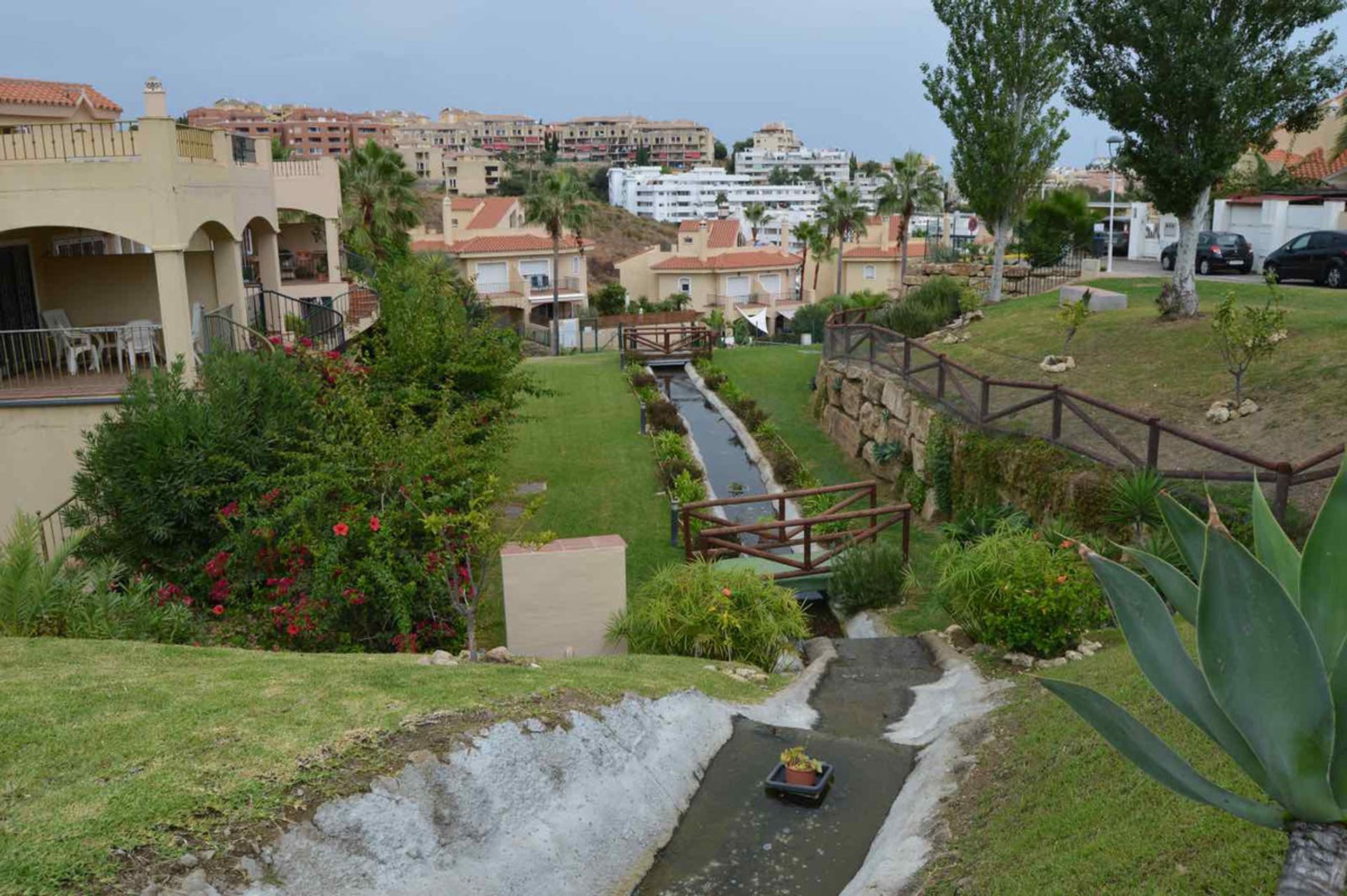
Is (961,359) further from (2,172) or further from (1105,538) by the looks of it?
(2,172)

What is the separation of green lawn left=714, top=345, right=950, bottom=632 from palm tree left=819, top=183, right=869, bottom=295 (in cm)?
2844

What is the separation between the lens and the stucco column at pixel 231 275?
18.9 metres

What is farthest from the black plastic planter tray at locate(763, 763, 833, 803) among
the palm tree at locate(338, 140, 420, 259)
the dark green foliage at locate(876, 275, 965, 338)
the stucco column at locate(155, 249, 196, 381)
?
the palm tree at locate(338, 140, 420, 259)

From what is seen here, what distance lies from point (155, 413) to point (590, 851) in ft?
28.4

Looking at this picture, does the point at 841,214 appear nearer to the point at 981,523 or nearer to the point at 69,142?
the point at 981,523

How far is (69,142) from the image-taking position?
1488 cm

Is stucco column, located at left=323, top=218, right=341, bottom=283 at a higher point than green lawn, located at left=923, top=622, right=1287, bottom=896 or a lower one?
higher

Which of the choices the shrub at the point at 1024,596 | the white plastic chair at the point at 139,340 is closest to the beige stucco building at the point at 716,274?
the white plastic chair at the point at 139,340

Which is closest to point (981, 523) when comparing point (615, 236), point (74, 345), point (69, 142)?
point (69, 142)

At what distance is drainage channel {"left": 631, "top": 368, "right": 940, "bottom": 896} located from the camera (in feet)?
21.5

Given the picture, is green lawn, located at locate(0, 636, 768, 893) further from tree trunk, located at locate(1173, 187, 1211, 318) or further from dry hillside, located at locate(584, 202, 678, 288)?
dry hillside, located at locate(584, 202, 678, 288)

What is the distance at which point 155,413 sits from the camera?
41.1 feet

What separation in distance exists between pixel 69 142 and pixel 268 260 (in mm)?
7476

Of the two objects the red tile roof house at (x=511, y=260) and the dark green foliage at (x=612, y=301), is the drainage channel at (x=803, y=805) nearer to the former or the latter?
the red tile roof house at (x=511, y=260)
